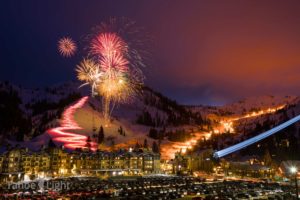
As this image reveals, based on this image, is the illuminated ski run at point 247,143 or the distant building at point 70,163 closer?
the distant building at point 70,163

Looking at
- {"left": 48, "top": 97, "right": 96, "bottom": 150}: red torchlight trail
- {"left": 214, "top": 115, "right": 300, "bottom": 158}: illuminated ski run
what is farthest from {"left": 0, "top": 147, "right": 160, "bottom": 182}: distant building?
{"left": 214, "top": 115, "right": 300, "bottom": 158}: illuminated ski run

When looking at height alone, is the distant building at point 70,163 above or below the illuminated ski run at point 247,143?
below

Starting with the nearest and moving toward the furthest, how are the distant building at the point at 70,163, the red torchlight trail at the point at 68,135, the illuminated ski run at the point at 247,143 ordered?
1. the distant building at the point at 70,163
2. the red torchlight trail at the point at 68,135
3. the illuminated ski run at the point at 247,143

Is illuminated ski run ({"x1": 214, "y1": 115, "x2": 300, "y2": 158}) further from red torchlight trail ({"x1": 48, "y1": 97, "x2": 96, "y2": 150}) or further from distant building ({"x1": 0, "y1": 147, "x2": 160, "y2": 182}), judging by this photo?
red torchlight trail ({"x1": 48, "y1": 97, "x2": 96, "y2": 150})

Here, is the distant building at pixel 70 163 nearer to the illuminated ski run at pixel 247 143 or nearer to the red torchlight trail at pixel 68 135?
the red torchlight trail at pixel 68 135

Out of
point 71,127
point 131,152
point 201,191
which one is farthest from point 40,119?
point 201,191

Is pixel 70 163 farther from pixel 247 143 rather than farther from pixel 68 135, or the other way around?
pixel 247 143

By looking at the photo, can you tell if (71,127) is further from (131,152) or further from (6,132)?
(131,152)

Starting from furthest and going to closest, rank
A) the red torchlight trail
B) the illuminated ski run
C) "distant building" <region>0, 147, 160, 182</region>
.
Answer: the illuminated ski run < the red torchlight trail < "distant building" <region>0, 147, 160, 182</region>

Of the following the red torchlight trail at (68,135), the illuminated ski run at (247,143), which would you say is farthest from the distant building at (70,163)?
the illuminated ski run at (247,143)

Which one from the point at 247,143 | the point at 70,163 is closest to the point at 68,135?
the point at 70,163

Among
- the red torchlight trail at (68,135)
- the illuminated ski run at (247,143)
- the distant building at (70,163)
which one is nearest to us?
the distant building at (70,163)
